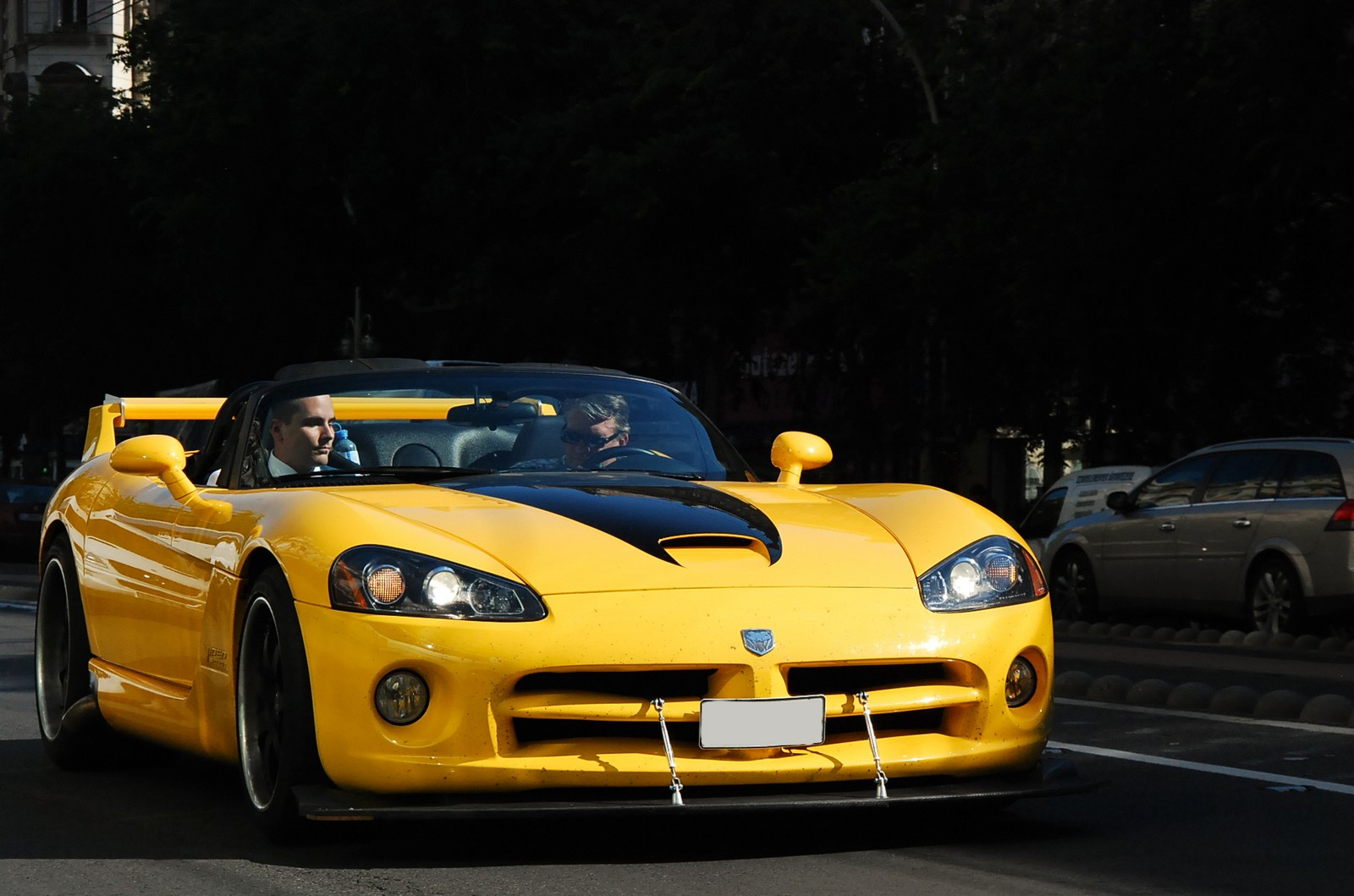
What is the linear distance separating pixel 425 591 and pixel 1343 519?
11.6 m

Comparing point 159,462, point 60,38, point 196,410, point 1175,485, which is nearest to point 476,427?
point 159,462

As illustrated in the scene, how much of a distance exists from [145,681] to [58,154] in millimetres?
42733

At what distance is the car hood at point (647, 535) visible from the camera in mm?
5953

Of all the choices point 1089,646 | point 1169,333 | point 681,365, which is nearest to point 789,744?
point 1089,646

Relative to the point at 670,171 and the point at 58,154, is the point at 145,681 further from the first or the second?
the point at 58,154

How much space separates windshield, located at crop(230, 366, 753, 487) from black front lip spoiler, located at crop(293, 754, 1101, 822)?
1476 millimetres

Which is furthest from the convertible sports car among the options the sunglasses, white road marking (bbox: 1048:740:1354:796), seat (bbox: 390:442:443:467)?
white road marking (bbox: 1048:740:1354:796)

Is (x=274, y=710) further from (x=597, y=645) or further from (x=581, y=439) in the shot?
(x=581, y=439)

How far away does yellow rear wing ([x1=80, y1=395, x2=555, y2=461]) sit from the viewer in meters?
7.51

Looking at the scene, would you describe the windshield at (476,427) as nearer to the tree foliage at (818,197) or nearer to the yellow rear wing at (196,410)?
the yellow rear wing at (196,410)

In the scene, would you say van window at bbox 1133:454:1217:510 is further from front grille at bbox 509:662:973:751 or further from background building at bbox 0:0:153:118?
background building at bbox 0:0:153:118

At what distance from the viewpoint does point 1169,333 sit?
24.5 metres

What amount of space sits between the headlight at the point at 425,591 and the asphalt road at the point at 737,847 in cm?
64

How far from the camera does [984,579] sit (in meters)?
6.25
